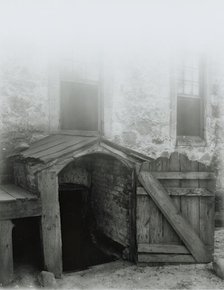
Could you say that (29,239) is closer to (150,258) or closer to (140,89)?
(150,258)

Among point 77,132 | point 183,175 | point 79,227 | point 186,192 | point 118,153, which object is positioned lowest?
point 79,227

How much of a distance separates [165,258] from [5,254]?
2.43 metres

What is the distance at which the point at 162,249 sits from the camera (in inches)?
191

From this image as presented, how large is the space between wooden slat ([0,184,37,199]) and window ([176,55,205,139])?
4295 mm

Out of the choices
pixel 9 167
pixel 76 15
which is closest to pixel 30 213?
pixel 9 167

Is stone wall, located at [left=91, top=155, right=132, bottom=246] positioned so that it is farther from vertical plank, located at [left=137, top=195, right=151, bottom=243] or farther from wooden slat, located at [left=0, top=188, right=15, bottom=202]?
wooden slat, located at [left=0, top=188, right=15, bottom=202]

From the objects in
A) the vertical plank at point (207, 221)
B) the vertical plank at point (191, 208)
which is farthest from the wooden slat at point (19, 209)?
the vertical plank at point (207, 221)

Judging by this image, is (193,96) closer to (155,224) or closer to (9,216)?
(155,224)

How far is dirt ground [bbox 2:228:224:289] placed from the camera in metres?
4.18

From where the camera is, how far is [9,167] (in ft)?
18.2

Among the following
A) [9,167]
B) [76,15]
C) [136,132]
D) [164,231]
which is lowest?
[164,231]

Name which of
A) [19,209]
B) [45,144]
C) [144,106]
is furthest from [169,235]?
[144,106]

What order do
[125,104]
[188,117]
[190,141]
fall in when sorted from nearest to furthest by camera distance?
[125,104]
[190,141]
[188,117]

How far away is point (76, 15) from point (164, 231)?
450cm
